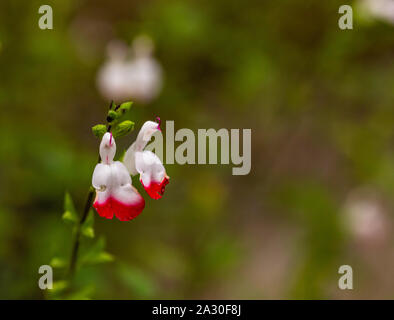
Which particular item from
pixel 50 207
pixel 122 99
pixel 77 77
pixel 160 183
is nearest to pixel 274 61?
pixel 122 99

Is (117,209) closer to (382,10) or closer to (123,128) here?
(123,128)

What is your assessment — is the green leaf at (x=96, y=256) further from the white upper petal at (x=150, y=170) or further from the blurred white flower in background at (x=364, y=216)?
the blurred white flower in background at (x=364, y=216)

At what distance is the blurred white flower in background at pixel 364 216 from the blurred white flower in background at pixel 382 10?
88 centimetres

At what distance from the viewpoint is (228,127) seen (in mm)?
2717

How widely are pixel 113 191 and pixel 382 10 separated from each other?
141 centimetres

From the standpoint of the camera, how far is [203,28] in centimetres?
247

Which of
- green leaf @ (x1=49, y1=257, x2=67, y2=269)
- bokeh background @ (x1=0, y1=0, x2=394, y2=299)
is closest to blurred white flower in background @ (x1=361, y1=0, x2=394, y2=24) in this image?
bokeh background @ (x1=0, y1=0, x2=394, y2=299)

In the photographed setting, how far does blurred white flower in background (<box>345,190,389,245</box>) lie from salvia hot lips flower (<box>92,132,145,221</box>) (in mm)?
1517

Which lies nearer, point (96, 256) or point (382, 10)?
point (96, 256)

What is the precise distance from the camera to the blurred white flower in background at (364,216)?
7.81 feet

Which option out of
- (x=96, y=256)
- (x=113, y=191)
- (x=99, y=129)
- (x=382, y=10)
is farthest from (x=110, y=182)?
(x=382, y=10)

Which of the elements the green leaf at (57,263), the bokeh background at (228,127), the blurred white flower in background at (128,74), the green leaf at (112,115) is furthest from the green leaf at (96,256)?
the blurred white flower in background at (128,74)

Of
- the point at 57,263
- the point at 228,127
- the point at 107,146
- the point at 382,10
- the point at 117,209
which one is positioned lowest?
the point at 57,263
